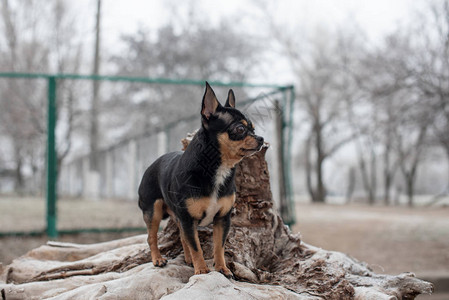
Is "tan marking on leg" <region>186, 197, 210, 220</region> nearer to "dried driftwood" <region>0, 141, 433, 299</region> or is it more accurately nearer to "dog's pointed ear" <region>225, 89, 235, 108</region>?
"dried driftwood" <region>0, 141, 433, 299</region>

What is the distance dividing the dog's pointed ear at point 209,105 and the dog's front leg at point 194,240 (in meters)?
0.62

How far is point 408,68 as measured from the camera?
848 cm

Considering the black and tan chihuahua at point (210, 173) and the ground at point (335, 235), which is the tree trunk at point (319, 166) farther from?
the black and tan chihuahua at point (210, 173)

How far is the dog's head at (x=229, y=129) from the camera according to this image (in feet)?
7.63

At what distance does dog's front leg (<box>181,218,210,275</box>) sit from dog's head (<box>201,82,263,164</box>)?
0.43 m

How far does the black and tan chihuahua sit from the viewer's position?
236 cm

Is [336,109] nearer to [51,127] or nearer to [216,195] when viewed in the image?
[51,127]

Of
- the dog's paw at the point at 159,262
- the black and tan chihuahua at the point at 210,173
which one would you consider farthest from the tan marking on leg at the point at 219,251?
the dog's paw at the point at 159,262

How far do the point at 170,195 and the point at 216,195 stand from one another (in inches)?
11.8

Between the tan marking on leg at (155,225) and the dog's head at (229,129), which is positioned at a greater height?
the dog's head at (229,129)

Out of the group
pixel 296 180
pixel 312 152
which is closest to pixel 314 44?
pixel 312 152

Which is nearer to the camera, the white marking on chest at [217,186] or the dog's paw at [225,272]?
the white marking on chest at [217,186]

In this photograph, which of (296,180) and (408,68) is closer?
(408,68)

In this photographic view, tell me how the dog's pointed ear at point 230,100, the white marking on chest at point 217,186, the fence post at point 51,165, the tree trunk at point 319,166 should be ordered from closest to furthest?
the white marking on chest at point 217,186, the dog's pointed ear at point 230,100, the fence post at point 51,165, the tree trunk at point 319,166
